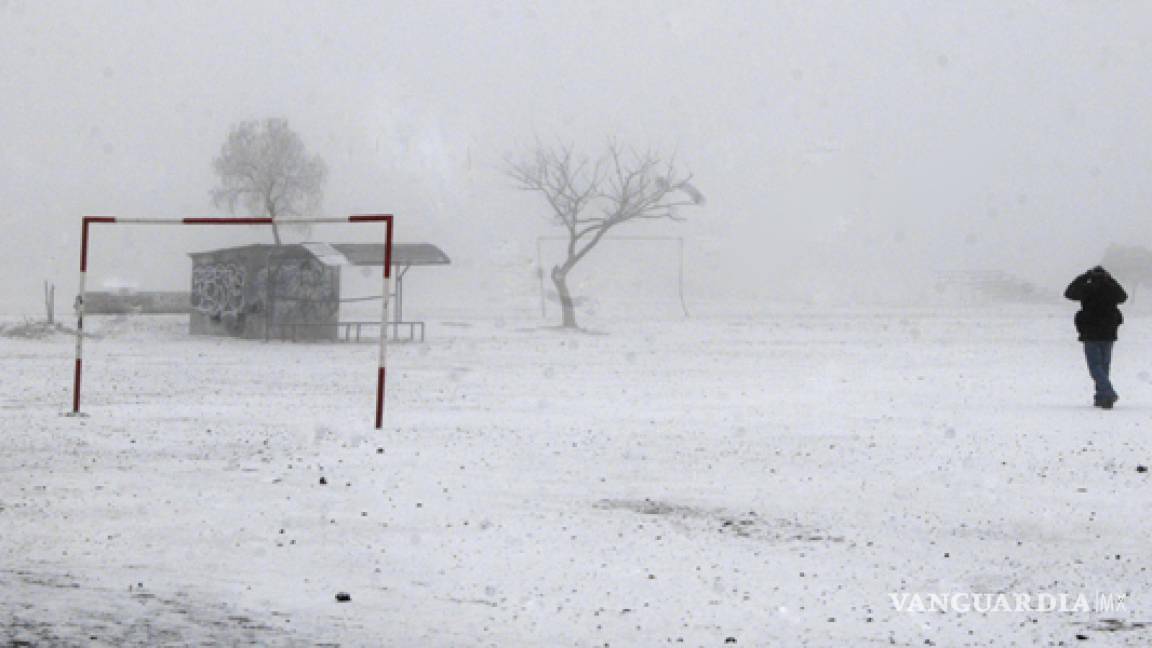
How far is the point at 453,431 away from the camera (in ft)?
50.0

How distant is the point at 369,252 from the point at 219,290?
493cm

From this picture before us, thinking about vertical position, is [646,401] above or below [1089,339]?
below

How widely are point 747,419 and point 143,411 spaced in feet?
25.9

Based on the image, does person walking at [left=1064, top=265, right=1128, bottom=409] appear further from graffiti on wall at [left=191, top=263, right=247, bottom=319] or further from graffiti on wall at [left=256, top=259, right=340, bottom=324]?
graffiti on wall at [left=191, top=263, right=247, bottom=319]

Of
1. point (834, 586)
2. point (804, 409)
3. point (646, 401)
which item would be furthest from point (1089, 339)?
point (834, 586)

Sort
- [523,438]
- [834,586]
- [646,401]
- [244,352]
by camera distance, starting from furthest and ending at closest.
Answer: [244,352], [646,401], [523,438], [834,586]

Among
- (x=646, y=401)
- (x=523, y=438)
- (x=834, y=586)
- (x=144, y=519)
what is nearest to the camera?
(x=834, y=586)

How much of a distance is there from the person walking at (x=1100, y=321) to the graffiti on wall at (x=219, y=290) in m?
28.5

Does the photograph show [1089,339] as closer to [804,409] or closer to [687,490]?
[804,409]

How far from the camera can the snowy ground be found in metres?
6.53

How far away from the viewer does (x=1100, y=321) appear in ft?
59.6

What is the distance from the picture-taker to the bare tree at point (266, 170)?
85188 millimetres

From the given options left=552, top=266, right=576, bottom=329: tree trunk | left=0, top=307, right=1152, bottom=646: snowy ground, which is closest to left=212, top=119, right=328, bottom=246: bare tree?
left=552, top=266, right=576, bottom=329: tree trunk

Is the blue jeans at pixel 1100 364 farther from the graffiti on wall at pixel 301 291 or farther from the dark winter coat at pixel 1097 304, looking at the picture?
the graffiti on wall at pixel 301 291
